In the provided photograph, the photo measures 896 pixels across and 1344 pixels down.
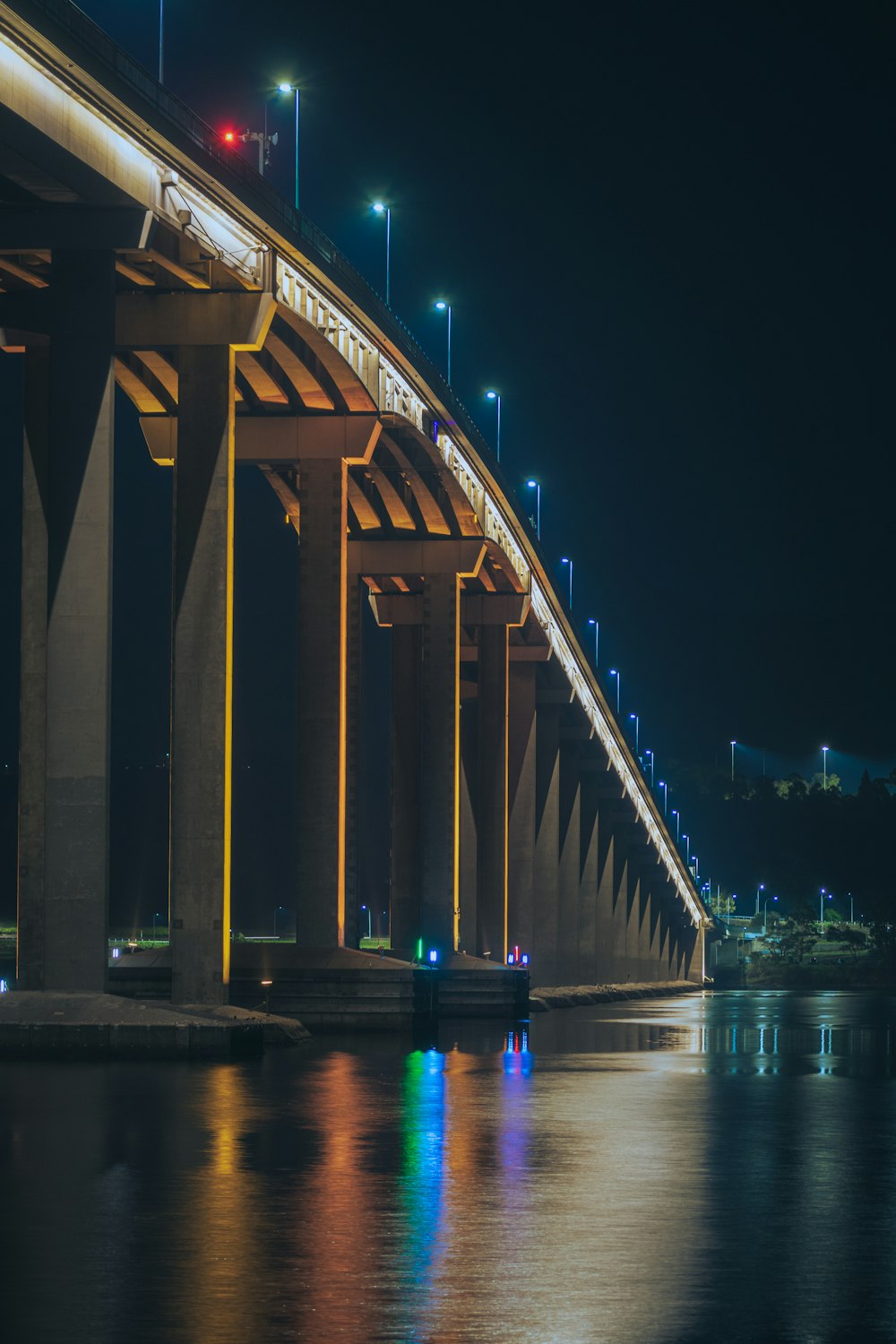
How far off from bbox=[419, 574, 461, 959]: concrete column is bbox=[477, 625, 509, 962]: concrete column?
11.4 metres

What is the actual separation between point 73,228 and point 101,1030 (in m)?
13.8

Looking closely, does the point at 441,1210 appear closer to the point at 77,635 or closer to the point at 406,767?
the point at 77,635

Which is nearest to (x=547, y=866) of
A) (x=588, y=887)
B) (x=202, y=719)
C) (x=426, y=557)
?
(x=588, y=887)

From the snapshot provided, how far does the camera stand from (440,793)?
7275cm

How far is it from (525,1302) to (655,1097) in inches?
636

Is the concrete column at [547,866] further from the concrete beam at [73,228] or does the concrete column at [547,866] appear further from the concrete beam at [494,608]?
the concrete beam at [73,228]

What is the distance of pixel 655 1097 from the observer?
88.8ft

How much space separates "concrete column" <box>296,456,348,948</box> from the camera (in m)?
55.2

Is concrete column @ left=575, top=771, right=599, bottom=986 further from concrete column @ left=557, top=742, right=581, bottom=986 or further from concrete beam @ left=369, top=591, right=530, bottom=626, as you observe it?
concrete beam @ left=369, top=591, right=530, bottom=626

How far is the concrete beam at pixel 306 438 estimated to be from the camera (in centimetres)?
5603

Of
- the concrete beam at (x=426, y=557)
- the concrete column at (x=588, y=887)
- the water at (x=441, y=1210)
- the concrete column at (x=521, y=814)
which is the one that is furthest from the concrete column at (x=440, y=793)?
the concrete column at (x=588, y=887)

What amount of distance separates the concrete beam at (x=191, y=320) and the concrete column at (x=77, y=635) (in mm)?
6275

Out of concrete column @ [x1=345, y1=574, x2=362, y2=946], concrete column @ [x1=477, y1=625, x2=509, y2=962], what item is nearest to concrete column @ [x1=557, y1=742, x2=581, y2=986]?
concrete column @ [x1=477, y1=625, x2=509, y2=962]

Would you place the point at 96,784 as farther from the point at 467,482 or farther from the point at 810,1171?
the point at 467,482
